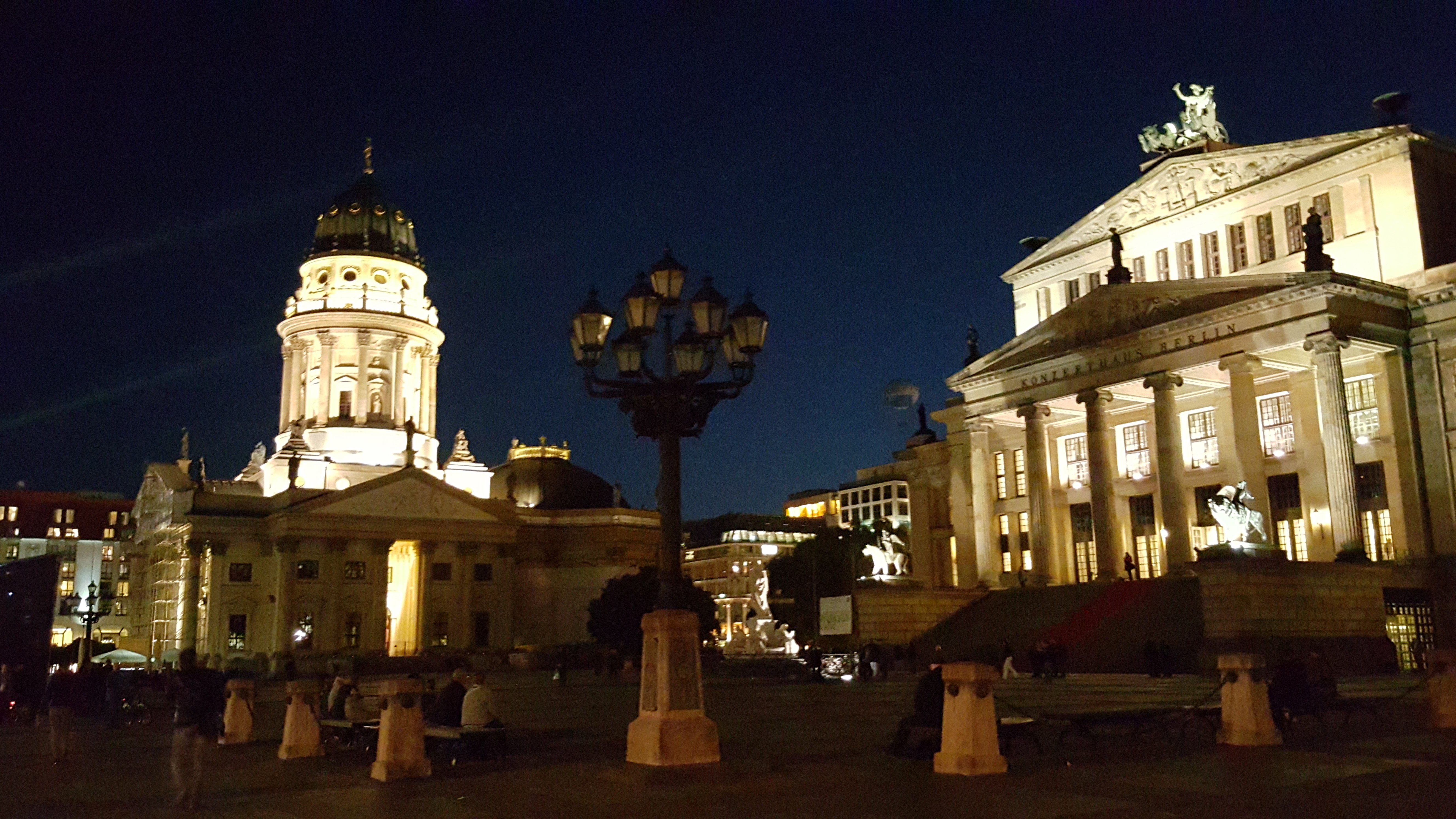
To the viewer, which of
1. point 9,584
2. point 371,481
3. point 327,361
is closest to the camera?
point 9,584

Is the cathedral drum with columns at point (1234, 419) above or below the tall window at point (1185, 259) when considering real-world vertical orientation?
below

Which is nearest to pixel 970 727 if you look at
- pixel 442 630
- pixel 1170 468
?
pixel 1170 468

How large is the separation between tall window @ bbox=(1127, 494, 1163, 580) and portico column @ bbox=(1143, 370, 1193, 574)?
6.18 m

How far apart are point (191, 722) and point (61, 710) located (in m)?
7.12

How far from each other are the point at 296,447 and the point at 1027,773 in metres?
73.8

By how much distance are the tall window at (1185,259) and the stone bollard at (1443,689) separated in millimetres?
33132

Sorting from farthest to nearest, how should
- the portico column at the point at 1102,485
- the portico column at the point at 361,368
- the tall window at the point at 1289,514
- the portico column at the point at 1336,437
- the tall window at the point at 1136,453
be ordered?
1. the portico column at the point at 361,368
2. the tall window at the point at 1136,453
3. the tall window at the point at 1289,514
4. the portico column at the point at 1102,485
5. the portico column at the point at 1336,437

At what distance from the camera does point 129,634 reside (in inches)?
3821

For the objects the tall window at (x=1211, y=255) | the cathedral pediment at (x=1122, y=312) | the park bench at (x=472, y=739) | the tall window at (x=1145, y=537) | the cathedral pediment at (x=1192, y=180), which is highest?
the cathedral pediment at (x=1192, y=180)

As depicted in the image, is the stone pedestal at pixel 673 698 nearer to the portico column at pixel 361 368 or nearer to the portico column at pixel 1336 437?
the portico column at pixel 1336 437

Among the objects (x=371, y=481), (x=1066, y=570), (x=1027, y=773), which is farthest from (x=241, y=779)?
(x=371, y=481)

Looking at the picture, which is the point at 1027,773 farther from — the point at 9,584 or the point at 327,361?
the point at 327,361

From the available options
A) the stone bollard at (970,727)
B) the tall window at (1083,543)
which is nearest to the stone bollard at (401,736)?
the stone bollard at (970,727)

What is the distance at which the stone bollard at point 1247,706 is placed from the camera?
17.2m
